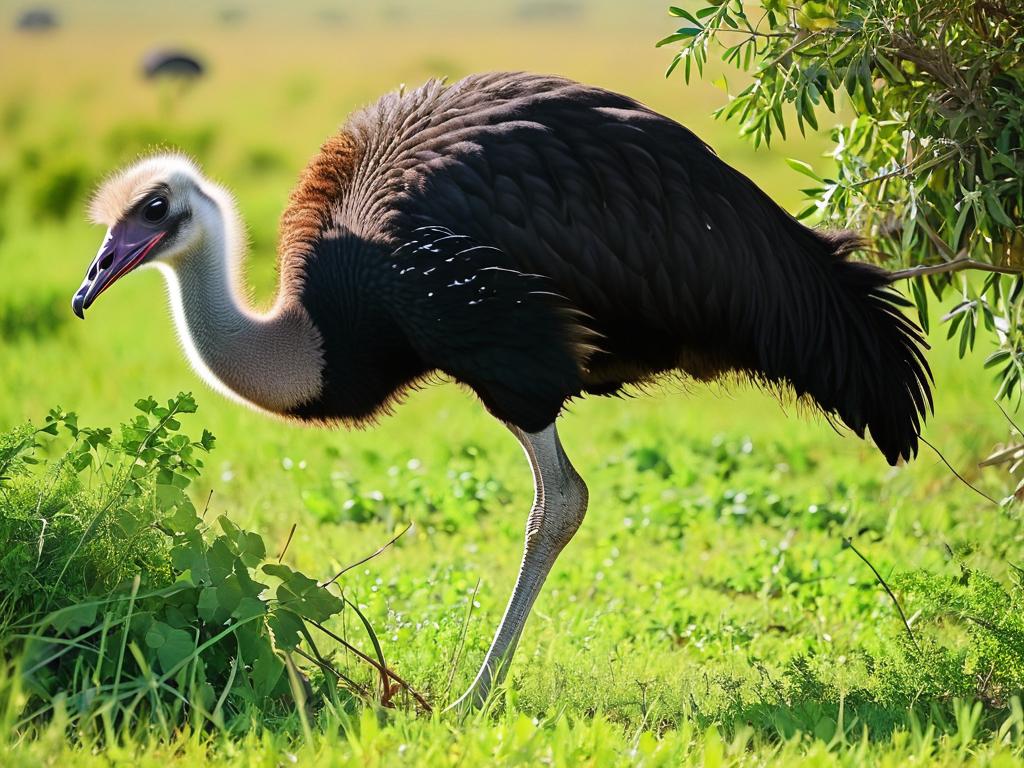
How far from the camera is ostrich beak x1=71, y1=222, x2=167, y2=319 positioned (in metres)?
4.86

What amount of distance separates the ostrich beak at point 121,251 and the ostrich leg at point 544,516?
137 cm

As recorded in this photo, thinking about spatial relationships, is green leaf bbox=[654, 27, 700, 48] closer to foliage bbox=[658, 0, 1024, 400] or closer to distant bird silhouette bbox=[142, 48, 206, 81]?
foliage bbox=[658, 0, 1024, 400]

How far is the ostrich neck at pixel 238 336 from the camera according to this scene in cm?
494

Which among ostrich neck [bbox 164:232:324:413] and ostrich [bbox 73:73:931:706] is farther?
ostrich neck [bbox 164:232:324:413]

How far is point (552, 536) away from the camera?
16.8 ft

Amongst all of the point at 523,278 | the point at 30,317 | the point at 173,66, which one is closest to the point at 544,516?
the point at 523,278

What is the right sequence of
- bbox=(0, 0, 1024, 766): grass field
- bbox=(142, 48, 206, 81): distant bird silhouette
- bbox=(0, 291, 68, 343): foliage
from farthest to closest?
bbox=(142, 48, 206, 81): distant bird silhouette → bbox=(0, 291, 68, 343): foliage → bbox=(0, 0, 1024, 766): grass field

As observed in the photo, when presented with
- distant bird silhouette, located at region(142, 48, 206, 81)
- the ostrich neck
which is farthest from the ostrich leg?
distant bird silhouette, located at region(142, 48, 206, 81)

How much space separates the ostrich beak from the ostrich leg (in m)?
1.37

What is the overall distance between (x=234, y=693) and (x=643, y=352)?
182 centimetres

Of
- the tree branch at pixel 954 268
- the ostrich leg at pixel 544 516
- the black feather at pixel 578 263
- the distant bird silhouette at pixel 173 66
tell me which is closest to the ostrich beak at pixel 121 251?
the black feather at pixel 578 263

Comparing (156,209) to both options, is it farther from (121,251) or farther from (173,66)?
(173,66)

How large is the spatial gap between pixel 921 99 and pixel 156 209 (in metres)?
2.59

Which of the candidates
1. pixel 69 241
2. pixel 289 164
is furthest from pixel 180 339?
pixel 289 164
